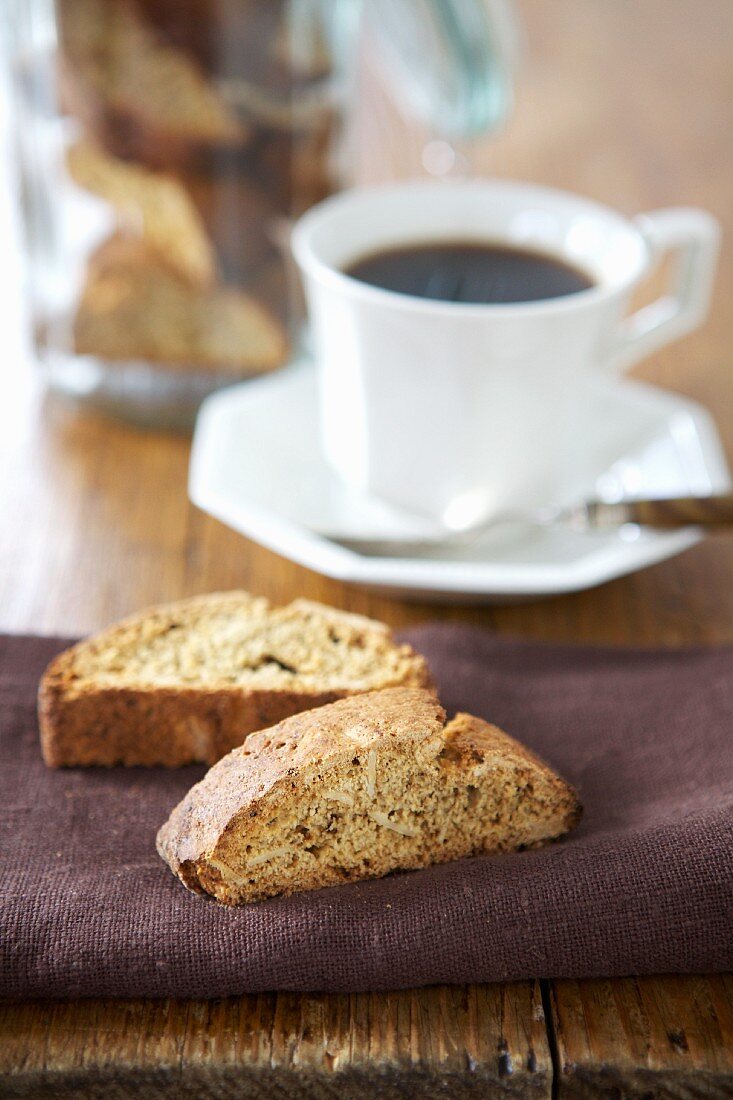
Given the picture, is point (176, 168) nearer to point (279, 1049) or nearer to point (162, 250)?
point (162, 250)

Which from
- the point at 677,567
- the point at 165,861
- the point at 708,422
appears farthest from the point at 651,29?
the point at 165,861

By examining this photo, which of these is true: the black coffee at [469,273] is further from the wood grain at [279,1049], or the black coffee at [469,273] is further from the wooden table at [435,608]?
the wood grain at [279,1049]

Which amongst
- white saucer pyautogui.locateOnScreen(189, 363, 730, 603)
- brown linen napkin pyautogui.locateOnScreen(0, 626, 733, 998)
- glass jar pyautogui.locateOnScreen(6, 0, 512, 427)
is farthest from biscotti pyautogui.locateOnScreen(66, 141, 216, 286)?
brown linen napkin pyautogui.locateOnScreen(0, 626, 733, 998)

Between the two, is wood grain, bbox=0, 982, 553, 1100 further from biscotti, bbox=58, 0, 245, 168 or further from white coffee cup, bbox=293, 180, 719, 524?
biscotti, bbox=58, 0, 245, 168

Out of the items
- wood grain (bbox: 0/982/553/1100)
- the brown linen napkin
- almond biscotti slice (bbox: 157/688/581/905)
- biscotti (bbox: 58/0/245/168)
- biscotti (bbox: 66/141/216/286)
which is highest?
biscotti (bbox: 58/0/245/168)

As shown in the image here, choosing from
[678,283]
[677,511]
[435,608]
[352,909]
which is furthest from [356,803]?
[678,283]

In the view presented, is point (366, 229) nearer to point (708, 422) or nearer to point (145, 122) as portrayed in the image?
point (145, 122)

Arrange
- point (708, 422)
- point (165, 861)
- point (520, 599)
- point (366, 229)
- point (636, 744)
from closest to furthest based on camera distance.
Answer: point (165, 861) < point (636, 744) < point (520, 599) < point (366, 229) < point (708, 422)
